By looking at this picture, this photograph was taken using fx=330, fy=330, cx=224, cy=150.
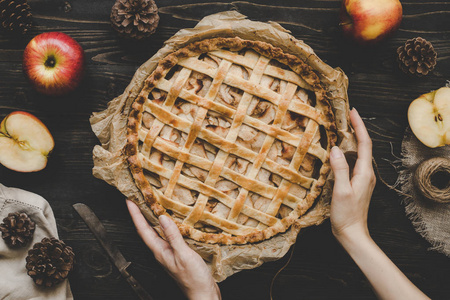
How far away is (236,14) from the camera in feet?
3.91

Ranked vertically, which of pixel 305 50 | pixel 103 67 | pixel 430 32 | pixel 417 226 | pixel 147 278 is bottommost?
pixel 147 278

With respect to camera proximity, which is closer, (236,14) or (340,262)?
(236,14)

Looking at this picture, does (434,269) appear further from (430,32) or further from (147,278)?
(147,278)

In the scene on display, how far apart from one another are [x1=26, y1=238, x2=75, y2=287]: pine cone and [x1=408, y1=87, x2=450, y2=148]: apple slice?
141 cm

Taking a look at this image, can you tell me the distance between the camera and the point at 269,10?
1.29m

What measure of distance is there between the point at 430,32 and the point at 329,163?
0.71 meters

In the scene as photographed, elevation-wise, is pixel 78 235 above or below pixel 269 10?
below

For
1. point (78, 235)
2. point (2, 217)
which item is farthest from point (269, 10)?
point (2, 217)

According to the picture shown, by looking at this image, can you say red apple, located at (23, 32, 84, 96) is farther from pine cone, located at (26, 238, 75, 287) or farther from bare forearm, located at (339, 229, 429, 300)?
bare forearm, located at (339, 229, 429, 300)

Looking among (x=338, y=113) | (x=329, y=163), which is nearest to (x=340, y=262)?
(x=329, y=163)

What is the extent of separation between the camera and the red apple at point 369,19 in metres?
1.18

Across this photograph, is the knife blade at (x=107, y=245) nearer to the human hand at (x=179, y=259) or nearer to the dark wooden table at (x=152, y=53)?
the dark wooden table at (x=152, y=53)

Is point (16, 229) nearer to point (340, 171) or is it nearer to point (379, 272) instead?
point (340, 171)

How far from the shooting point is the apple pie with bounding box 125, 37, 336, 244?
44.3 inches
